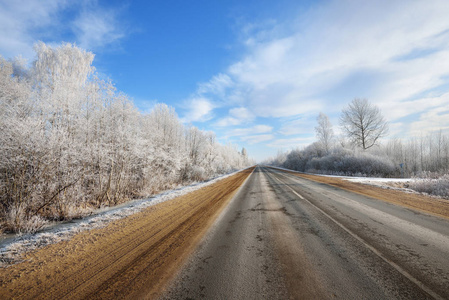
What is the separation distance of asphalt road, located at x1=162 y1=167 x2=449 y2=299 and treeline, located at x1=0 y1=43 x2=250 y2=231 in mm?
5584

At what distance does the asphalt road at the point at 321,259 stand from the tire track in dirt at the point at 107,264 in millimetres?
403

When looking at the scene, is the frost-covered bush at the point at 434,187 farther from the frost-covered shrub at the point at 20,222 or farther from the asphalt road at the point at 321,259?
the frost-covered shrub at the point at 20,222

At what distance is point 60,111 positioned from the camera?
26.9 ft

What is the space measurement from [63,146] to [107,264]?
611 cm

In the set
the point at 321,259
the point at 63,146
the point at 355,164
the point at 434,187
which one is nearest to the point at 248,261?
the point at 321,259

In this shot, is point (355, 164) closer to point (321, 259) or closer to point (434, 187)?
point (434, 187)

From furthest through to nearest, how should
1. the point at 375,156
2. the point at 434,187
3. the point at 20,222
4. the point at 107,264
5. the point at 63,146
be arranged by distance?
the point at 375,156, the point at 434,187, the point at 63,146, the point at 20,222, the point at 107,264

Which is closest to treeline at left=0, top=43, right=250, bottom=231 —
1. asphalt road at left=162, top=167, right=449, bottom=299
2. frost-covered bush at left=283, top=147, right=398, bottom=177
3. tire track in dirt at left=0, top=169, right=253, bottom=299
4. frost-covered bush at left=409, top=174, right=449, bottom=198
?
tire track in dirt at left=0, top=169, right=253, bottom=299

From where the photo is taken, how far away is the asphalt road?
221 centimetres

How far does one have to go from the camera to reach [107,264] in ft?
9.66

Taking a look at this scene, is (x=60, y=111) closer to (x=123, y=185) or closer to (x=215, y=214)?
(x=123, y=185)

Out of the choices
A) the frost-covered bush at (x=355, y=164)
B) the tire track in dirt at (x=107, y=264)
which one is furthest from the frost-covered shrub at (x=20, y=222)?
the frost-covered bush at (x=355, y=164)

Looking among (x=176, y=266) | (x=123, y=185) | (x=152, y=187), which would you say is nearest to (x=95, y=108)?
(x=123, y=185)

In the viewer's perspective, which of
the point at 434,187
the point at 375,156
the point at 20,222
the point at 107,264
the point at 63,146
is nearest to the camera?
the point at 107,264
